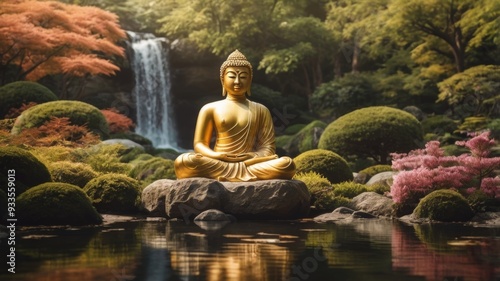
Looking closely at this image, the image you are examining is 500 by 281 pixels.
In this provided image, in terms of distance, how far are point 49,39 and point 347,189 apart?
1302 centimetres

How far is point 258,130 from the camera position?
46.2ft

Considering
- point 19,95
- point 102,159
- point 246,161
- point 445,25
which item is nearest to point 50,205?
point 246,161

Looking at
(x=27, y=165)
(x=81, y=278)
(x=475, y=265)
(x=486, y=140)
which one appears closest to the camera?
(x=81, y=278)

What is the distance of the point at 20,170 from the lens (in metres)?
11.7

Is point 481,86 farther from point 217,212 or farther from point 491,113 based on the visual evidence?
point 217,212

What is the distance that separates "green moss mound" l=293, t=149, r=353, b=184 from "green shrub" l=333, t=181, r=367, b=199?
0.83 meters

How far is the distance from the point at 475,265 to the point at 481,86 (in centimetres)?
1738

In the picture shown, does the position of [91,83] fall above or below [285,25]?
below

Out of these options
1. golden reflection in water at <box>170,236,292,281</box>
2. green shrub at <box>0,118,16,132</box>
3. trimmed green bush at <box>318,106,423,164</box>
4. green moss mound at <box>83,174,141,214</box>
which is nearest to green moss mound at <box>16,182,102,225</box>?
green moss mound at <box>83,174,141,214</box>

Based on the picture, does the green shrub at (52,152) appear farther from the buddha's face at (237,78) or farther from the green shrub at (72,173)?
the buddha's face at (237,78)

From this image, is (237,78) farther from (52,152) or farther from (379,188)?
(52,152)

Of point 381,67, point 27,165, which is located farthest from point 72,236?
point 381,67

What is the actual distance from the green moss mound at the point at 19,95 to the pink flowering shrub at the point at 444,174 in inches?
508

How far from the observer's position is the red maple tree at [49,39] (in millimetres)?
22725
